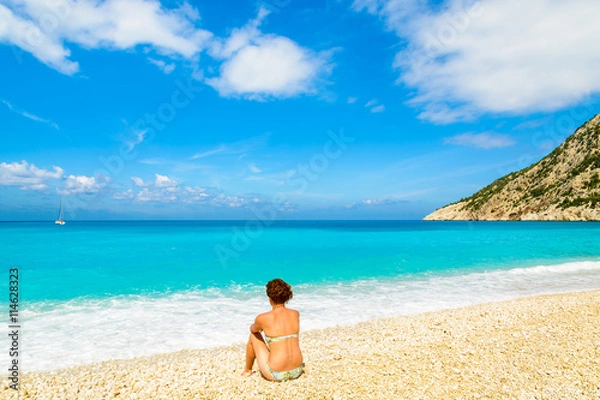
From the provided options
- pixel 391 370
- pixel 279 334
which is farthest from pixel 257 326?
pixel 391 370

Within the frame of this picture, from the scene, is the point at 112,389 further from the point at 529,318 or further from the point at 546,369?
the point at 529,318

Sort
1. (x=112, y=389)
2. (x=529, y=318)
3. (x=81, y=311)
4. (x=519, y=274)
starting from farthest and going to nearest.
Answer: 1. (x=519, y=274)
2. (x=81, y=311)
3. (x=529, y=318)
4. (x=112, y=389)

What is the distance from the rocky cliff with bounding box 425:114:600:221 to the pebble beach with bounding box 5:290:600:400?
11904 centimetres

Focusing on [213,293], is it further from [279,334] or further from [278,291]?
[278,291]

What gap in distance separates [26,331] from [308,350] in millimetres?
9654

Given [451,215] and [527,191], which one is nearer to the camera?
[527,191]

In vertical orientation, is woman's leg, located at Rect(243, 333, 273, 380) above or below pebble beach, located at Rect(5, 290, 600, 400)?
above

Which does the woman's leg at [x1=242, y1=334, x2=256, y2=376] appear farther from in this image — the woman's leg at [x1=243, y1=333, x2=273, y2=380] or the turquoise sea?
the turquoise sea

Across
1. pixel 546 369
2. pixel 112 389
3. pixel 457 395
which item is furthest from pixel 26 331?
pixel 546 369

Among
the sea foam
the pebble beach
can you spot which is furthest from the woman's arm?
the sea foam

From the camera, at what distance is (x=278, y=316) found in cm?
→ 622

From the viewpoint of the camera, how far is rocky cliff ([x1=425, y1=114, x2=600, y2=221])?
10244cm

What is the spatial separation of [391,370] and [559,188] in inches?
5297

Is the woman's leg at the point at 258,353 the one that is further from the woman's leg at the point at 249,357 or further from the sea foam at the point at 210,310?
the sea foam at the point at 210,310
